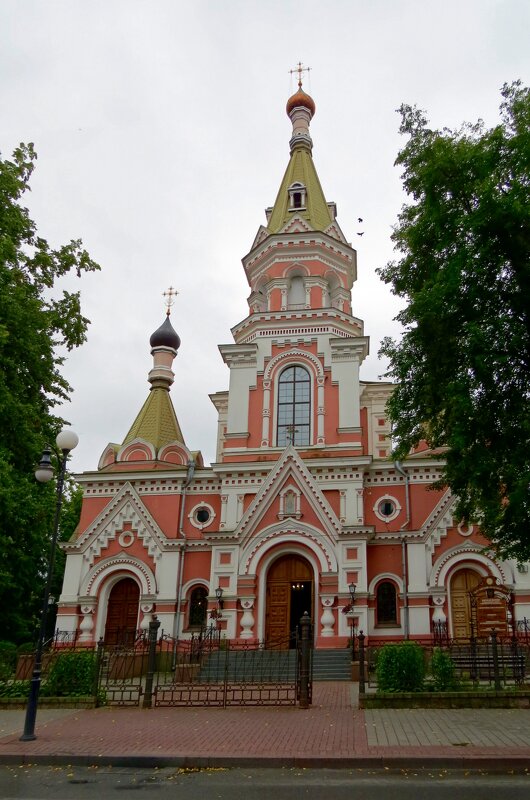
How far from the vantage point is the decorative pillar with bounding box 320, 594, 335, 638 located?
21.6 metres

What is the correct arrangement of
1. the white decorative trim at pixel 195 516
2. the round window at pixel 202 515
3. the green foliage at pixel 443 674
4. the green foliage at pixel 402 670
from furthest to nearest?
the round window at pixel 202 515
the white decorative trim at pixel 195 516
the green foliage at pixel 443 674
the green foliage at pixel 402 670

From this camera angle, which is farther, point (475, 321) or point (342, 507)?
point (342, 507)

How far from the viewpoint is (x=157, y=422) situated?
28938mm

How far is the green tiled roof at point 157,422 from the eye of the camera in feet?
93.1

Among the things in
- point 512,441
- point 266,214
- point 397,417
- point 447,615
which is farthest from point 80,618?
point 266,214

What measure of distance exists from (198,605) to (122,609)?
9.44 ft

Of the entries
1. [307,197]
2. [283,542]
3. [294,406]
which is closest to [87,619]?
[283,542]

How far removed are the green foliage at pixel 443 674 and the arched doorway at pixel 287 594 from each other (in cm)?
959

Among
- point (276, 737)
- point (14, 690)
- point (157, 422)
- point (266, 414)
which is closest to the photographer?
point (276, 737)

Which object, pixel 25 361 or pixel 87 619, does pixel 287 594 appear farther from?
pixel 25 361

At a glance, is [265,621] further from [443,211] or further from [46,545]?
[443,211]

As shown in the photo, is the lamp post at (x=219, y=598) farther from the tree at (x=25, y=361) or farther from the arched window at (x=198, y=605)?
the tree at (x=25, y=361)

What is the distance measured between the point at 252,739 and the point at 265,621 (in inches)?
503

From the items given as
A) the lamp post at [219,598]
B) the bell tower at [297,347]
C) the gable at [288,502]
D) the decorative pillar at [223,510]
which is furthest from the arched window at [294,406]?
the lamp post at [219,598]
